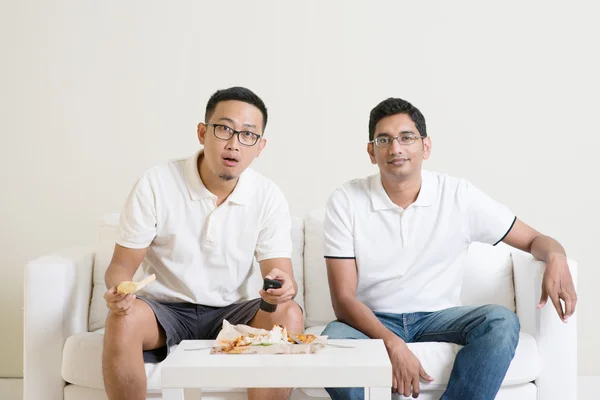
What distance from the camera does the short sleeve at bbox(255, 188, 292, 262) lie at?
8.34ft

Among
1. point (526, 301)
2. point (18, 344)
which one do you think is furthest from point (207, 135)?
point (18, 344)

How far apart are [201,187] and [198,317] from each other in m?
0.41

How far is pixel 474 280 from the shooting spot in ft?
9.52

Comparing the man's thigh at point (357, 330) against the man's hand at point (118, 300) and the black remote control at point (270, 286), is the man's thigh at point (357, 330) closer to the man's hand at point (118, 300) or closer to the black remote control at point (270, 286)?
the black remote control at point (270, 286)

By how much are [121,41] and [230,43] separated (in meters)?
0.48

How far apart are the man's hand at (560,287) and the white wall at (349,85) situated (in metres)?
1.07

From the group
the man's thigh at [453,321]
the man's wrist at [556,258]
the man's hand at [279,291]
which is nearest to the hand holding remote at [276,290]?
the man's hand at [279,291]

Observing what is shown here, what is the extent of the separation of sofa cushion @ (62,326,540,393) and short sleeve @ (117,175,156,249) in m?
0.32

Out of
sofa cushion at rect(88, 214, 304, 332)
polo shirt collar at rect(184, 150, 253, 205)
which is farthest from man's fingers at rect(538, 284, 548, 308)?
polo shirt collar at rect(184, 150, 253, 205)

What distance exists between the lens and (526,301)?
107 inches

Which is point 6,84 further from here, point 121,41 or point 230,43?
point 230,43

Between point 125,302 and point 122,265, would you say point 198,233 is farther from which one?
point 125,302

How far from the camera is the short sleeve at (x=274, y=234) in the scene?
2.54m

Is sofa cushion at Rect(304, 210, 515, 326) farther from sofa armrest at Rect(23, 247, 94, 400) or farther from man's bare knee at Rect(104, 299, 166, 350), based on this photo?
sofa armrest at Rect(23, 247, 94, 400)
